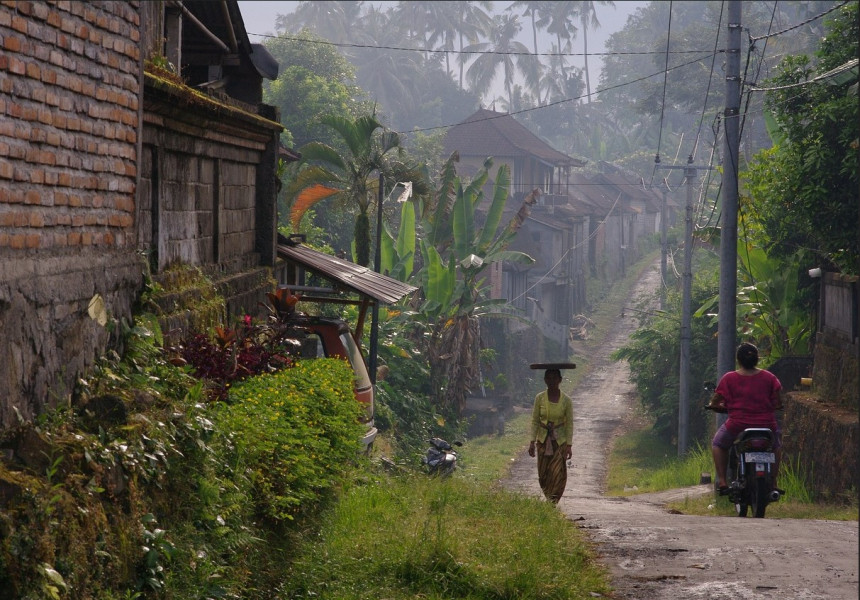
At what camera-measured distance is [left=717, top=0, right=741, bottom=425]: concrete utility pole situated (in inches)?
637

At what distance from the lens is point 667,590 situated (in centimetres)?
706

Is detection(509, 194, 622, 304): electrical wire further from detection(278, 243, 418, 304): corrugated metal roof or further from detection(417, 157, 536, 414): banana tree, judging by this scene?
detection(278, 243, 418, 304): corrugated metal roof

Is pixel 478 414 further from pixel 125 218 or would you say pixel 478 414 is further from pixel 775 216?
pixel 125 218

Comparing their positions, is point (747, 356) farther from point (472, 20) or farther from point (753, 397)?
point (472, 20)

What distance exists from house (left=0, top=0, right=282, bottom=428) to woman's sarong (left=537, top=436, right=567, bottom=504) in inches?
159

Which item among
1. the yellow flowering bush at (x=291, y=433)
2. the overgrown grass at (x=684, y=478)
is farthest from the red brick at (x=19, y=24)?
the overgrown grass at (x=684, y=478)

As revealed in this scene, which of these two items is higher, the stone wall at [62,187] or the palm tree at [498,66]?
the palm tree at [498,66]

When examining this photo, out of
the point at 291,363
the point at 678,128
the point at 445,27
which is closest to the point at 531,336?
the point at 291,363

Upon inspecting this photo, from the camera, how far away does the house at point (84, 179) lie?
5.54m

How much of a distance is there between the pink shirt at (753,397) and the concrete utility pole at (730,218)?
5705 millimetres

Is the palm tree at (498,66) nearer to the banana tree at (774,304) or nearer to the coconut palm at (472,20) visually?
the coconut palm at (472,20)

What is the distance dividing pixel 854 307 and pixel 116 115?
11853 millimetres

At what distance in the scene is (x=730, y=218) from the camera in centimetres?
1619

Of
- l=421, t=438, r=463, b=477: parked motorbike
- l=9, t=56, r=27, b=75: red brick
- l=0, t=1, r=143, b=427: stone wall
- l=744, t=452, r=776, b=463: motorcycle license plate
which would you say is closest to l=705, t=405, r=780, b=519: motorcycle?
l=744, t=452, r=776, b=463: motorcycle license plate
